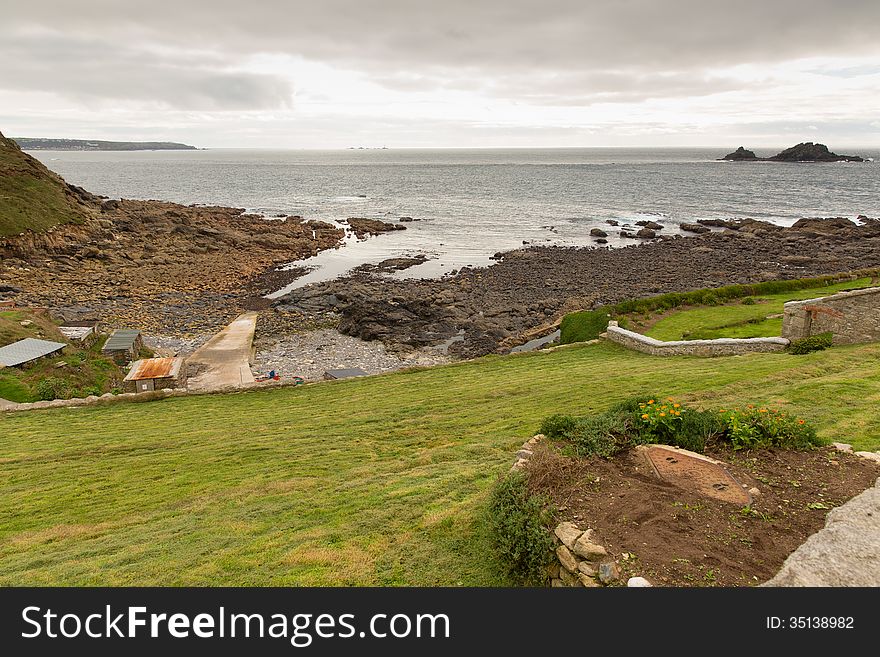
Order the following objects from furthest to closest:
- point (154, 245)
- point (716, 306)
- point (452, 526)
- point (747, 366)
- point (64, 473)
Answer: point (154, 245) < point (716, 306) < point (747, 366) < point (64, 473) < point (452, 526)

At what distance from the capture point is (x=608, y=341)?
23969 mm

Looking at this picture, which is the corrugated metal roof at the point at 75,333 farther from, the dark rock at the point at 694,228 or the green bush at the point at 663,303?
the dark rock at the point at 694,228

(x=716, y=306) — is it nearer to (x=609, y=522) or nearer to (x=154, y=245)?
(x=609, y=522)

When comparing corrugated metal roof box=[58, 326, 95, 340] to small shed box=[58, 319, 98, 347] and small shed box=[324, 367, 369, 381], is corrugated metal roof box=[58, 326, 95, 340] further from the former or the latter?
small shed box=[324, 367, 369, 381]

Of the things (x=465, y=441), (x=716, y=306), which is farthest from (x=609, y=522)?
(x=716, y=306)

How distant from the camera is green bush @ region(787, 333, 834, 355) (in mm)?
18531

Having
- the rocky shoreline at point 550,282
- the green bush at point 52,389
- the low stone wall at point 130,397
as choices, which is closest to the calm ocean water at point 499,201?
the rocky shoreline at point 550,282

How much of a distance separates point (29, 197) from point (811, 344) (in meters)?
76.4

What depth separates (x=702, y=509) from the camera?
7.17m

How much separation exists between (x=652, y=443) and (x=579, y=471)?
1693 millimetres

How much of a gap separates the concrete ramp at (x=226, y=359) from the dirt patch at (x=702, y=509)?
18.3 m

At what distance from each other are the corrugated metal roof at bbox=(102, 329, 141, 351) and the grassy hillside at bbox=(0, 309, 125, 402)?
21.7 inches

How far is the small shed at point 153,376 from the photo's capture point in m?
22.3
